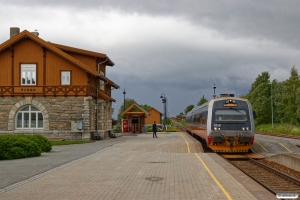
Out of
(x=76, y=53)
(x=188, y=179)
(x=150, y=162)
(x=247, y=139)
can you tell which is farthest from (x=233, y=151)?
(x=76, y=53)

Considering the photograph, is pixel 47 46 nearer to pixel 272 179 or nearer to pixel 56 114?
pixel 56 114

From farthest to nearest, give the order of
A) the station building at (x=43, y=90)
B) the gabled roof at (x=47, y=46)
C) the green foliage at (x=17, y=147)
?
the station building at (x=43, y=90), the gabled roof at (x=47, y=46), the green foliage at (x=17, y=147)

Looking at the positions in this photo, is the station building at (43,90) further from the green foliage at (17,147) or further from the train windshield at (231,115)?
the train windshield at (231,115)

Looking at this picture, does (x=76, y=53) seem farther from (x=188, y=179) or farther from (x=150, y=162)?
(x=188, y=179)

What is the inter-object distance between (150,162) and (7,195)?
7607mm

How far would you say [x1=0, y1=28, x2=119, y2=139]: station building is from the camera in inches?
1240

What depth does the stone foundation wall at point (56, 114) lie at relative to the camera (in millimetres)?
31344

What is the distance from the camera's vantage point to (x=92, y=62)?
35.2 meters

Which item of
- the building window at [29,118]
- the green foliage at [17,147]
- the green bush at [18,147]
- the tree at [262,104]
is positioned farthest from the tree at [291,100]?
the green foliage at [17,147]

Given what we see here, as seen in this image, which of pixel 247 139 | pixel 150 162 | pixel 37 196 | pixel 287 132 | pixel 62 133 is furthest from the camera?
pixel 287 132

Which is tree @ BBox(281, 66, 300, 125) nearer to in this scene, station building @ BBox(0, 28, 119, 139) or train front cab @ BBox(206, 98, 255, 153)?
station building @ BBox(0, 28, 119, 139)

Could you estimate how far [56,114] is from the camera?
104 feet

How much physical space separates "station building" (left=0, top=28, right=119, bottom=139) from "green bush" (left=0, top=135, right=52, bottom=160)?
36.9 ft

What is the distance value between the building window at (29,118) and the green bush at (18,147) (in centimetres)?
1187
